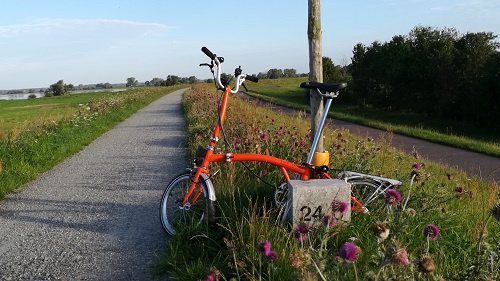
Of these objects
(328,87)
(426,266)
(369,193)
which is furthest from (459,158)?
(426,266)

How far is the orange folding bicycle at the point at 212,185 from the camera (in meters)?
4.15

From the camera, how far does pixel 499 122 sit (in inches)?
874

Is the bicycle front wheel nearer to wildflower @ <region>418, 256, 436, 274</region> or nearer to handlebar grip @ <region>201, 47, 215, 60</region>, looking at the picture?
handlebar grip @ <region>201, 47, 215, 60</region>

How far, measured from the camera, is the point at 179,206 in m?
4.55

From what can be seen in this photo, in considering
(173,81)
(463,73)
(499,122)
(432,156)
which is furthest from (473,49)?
(173,81)

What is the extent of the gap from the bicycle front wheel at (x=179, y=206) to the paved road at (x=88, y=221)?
0.78 ft

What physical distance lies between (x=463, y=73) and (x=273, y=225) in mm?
25630

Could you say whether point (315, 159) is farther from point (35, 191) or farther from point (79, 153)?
point (79, 153)

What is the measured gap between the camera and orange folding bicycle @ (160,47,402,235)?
415 centimetres

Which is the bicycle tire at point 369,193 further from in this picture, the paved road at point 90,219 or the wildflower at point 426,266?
the wildflower at point 426,266

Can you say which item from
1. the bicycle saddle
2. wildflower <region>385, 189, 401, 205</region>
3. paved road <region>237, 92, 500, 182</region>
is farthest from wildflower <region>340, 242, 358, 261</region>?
paved road <region>237, 92, 500, 182</region>

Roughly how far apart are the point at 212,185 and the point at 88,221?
1.81 meters

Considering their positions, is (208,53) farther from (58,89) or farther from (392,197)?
(58,89)

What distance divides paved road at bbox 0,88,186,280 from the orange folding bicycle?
15.7 inches
